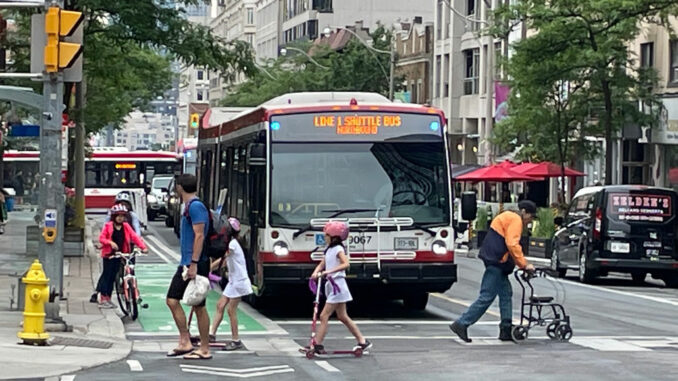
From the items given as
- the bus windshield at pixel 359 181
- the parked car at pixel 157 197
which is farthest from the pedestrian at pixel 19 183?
the bus windshield at pixel 359 181

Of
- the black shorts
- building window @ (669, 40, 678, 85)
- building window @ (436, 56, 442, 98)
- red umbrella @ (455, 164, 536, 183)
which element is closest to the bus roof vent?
the black shorts

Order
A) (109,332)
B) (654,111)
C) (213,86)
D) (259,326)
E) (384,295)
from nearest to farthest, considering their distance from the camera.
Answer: (109,332) < (259,326) < (384,295) < (654,111) < (213,86)

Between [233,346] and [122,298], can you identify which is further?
[122,298]

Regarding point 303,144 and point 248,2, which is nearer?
point 303,144

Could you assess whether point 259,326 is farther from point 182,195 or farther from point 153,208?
point 153,208

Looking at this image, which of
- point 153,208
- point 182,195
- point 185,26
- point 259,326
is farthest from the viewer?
point 153,208

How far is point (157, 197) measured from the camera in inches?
2266

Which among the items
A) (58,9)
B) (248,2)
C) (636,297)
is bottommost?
(636,297)

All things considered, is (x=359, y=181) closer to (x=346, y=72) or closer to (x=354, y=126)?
(x=354, y=126)

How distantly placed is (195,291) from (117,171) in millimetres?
50656

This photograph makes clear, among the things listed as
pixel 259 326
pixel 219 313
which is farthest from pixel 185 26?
→ pixel 219 313

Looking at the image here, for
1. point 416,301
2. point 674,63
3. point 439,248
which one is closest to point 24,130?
point 416,301

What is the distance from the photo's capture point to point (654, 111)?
44.4 meters

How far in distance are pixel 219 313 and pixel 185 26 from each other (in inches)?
634
